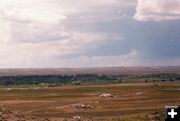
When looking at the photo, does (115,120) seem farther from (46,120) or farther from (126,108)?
(126,108)

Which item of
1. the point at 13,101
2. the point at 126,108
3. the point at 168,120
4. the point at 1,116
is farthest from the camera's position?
the point at 13,101

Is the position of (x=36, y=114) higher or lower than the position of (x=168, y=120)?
lower

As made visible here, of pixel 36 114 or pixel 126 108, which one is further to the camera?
pixel 126 108

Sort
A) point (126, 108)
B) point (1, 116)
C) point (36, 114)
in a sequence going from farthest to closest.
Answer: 1. point (126, 108)
2. point (36, 114)
3. point (1, 116)

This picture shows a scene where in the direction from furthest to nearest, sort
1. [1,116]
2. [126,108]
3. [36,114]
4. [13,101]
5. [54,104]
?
[13,101] → [54,104] → [126,108] → [36,114] → [1,116]

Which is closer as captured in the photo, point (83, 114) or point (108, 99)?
point (83, 114)

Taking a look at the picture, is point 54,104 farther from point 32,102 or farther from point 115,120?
point 115,120

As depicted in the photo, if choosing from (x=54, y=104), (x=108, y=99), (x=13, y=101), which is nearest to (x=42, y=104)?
(x=54, y=104)

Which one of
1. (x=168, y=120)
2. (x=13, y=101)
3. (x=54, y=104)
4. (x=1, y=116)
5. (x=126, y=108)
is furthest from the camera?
(x=13, y=101)

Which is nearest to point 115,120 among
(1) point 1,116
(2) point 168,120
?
(1) point 1,116
